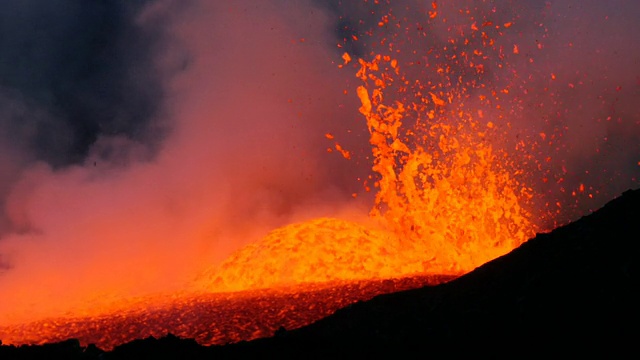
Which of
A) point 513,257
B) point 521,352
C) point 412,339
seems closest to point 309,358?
point 412,339

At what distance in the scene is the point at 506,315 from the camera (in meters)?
10.4

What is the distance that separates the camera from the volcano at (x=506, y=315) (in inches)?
362

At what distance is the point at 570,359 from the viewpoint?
332 inches

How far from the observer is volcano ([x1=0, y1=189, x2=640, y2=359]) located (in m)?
9.20

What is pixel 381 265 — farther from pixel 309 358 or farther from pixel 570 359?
pixel 570 359

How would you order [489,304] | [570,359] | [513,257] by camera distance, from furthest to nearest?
[513,257], [489,304], [570,359]

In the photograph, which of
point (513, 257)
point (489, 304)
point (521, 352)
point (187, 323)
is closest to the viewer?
point (521, 352)

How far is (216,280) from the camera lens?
2508cm

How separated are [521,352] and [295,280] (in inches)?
604

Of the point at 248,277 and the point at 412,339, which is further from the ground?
the point at 248,277

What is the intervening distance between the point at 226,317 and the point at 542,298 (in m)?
10.1

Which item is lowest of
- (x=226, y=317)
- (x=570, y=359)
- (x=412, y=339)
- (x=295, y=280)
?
Answer: (x=570, y=359)

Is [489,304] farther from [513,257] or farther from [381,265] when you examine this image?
[381,265]

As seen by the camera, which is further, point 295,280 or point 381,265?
point 381,265
